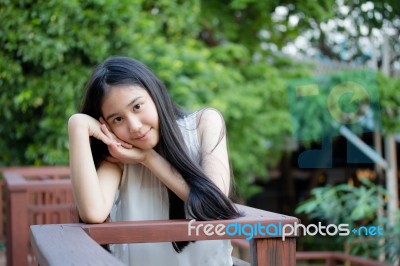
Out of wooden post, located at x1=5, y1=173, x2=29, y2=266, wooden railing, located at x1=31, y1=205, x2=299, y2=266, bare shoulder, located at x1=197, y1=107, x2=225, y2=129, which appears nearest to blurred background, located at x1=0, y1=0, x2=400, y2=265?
wooden post, located at x1=5, y1=173, x2=29, y2=266

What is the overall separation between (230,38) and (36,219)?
4091 millimetres

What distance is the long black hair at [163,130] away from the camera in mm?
1369

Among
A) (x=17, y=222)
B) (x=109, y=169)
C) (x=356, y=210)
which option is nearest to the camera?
(x=109, y=169)

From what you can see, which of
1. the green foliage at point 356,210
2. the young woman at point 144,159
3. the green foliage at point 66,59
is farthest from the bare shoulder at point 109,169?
the green foliage at point 66,59

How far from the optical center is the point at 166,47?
507 centimetres

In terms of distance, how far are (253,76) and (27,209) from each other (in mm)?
4412

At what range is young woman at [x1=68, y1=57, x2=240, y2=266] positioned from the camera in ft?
4.58

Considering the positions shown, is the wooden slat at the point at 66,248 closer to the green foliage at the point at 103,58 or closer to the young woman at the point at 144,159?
the young woman at the point at 144,159

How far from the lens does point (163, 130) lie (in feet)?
4.81

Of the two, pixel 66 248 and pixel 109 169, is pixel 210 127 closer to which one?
pixel 109 169

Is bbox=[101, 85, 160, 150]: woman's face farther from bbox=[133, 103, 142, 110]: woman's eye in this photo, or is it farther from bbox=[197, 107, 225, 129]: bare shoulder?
bbox=[197, 107, 225, 129]: bare shoulder

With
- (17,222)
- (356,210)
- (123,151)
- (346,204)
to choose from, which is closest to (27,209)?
(17,222)

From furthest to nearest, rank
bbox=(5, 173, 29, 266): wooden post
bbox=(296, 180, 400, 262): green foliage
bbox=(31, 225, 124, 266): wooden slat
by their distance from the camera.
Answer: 1. bbox=(296, 180, 400, 262): green foliage
2. bbox=(5, 173, 29, 266): wooden post
3. bbox=(31, 225, 124, 266): wooden slat

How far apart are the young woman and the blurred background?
1.94m
